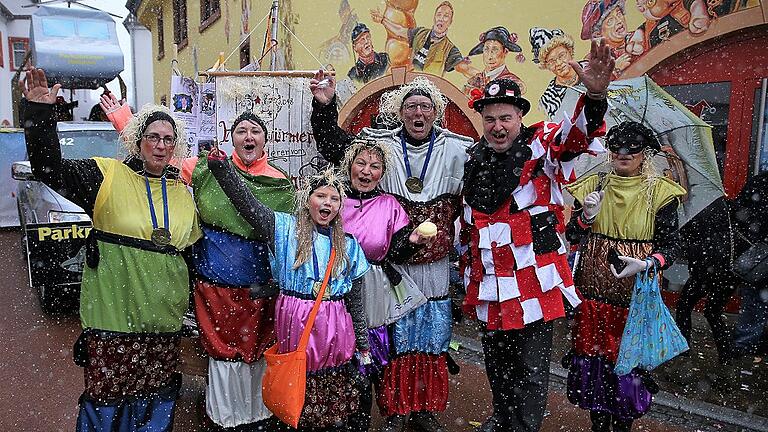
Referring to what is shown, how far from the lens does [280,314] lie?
3066 mm

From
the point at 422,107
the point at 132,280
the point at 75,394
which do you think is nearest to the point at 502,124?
the point at 422,107

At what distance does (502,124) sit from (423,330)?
1.28 meters

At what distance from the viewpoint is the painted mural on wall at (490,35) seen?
5.93m

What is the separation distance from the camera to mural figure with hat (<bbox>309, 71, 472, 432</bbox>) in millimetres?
3555

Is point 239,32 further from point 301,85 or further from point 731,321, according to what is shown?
point 731,321

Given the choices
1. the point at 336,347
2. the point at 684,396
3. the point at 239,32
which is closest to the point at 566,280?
the point at 336,347

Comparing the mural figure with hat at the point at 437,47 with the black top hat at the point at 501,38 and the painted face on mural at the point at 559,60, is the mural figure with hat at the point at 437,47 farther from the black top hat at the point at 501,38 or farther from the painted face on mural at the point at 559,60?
the painted face on mural at the point at 559,60

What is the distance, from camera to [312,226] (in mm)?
3146

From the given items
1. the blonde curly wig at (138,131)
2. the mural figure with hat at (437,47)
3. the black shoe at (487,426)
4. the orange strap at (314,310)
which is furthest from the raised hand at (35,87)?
the mural figure with hat at (437,47)

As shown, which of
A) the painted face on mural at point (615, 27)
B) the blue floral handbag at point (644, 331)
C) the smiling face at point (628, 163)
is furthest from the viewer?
the painted face on mural at point (615, 27)

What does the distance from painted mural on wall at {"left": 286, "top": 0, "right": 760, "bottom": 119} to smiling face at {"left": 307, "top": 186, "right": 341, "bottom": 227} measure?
282cm

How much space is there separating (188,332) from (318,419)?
43.1 inches

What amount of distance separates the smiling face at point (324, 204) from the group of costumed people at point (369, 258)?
0.01 m

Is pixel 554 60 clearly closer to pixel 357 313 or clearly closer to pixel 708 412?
pixel 708 412
